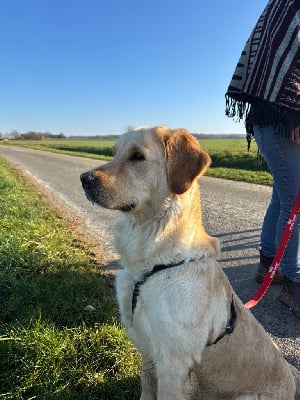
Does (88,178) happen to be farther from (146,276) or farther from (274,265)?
(274,265)

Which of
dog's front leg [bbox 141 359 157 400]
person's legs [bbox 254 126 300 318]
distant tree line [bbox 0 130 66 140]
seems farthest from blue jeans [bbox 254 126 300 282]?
distant tree line [bbox 0 130 66 140]

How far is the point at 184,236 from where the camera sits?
2.58m

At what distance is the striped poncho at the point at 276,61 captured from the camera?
3.29 meters

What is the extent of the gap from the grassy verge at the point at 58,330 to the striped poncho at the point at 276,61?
236 centimetres

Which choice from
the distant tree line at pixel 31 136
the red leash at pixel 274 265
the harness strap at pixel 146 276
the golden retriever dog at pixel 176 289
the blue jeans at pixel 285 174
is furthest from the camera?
the distant tree line at pixel 31 136

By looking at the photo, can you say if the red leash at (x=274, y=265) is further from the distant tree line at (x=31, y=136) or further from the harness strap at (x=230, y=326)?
the distant tree line at (x=31, y=136)

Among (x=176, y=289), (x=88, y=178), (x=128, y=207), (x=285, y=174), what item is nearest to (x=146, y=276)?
(x=176, y=289)

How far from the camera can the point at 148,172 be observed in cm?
264

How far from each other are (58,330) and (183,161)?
6.04 ft

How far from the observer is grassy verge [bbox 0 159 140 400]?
2891 mm

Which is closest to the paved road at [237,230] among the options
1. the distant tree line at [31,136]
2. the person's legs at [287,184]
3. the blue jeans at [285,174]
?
the person's legs at [287,184]

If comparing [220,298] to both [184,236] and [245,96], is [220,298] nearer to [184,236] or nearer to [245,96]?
[184,236]

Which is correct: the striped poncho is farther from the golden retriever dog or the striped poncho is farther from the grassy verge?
the grassy verge

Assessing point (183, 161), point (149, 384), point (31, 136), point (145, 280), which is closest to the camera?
point (145, 280)
